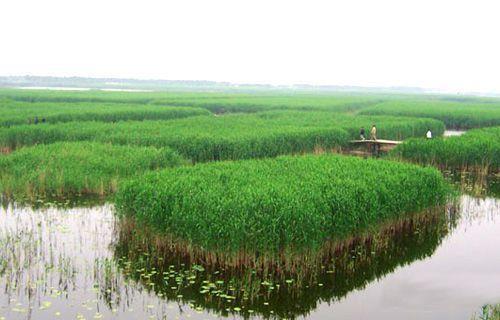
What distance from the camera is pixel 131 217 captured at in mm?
18078

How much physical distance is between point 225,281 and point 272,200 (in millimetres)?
2708

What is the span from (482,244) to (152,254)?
1109cm

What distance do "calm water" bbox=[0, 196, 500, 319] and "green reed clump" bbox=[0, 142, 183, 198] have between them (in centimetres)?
469

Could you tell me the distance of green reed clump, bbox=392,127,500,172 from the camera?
3247cm

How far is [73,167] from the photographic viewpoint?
26.3 meters

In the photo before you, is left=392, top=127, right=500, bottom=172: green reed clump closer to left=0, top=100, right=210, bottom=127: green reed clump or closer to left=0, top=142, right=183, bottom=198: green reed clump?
left=0, top=142, right=183, bottom=198: green reed clump

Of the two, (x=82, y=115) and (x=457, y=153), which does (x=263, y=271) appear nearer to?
(x=457, y=153)

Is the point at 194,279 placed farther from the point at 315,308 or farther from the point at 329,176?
the point at 329,176

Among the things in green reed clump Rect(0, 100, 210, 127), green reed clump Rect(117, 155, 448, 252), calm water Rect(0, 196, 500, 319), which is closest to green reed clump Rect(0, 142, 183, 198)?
calm water Rect(0, 196, 500, 319)

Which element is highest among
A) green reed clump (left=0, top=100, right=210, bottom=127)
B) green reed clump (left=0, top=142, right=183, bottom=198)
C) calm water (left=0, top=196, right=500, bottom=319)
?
green reed clump (left=0, top=100, right=210, bottom=127)

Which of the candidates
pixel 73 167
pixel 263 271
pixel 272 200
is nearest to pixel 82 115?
pixel 73 167

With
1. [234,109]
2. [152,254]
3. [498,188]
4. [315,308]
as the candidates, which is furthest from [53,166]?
[234,109]

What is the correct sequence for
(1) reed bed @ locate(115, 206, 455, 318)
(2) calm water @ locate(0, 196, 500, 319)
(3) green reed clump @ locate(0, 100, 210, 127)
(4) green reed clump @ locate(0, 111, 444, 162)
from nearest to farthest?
1. (2) calm water @ locate(0, 196, 500, 319)
2. (1) reed bed @ locate(115, 206, 455, 318)
3. (4) green reed clump @ locate(0, 111, 444, 162)
4. (3) green reed clump @ locate(0, 100, 210, 127)

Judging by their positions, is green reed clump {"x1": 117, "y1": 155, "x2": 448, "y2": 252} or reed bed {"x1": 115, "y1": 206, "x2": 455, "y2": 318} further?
green reed clump {"x1": 117, "y1": 155, "x2": 448, "y2": 252}
